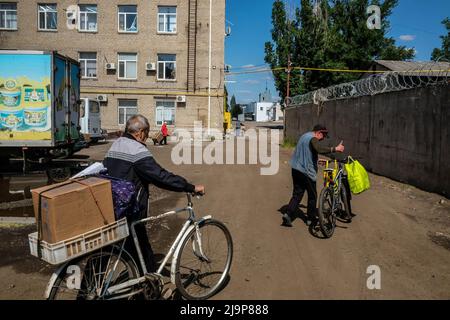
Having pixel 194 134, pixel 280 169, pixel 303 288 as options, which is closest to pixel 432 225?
pixel 303 288

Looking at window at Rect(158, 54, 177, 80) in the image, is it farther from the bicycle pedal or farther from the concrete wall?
the bicycle pedal

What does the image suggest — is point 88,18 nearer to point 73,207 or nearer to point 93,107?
point 93,107

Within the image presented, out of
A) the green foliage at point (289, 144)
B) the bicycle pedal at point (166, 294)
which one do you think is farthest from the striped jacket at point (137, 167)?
the green foliage at point (289, 144)

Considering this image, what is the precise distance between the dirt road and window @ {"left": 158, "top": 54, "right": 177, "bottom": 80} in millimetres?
23094

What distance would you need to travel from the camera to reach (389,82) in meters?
12.0

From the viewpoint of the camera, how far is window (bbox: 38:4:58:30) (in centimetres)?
3125

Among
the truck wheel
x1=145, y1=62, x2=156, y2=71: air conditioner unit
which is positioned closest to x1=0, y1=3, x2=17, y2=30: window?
x1=145, y1=62, x2=156, y2=71: air conditioner unit

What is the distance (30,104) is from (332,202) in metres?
8.44

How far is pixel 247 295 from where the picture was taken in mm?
4242

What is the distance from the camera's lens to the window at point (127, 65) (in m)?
31.6

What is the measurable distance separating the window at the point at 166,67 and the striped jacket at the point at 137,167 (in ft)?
94.1

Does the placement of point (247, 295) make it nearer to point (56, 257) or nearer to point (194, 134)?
point (56, 257)

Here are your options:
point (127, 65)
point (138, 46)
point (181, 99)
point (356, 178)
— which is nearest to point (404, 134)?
point (356, 178)
